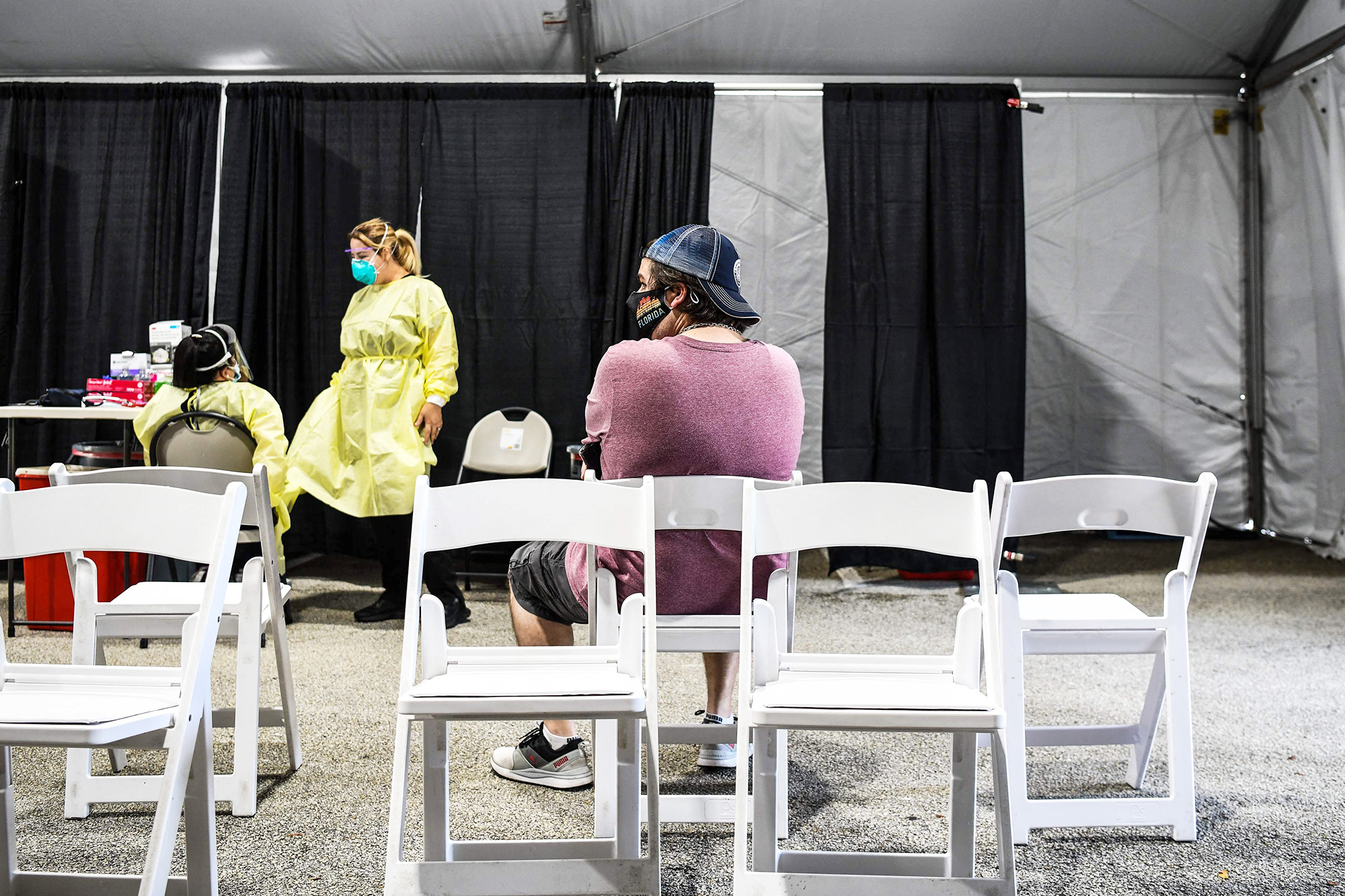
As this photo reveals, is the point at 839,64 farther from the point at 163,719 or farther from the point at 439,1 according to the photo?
the point at 163,719

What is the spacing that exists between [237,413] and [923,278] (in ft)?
9.72

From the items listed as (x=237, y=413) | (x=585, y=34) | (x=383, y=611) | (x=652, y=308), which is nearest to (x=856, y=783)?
(x=652, y=308)

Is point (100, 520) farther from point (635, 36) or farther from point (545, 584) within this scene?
point (635, 36)

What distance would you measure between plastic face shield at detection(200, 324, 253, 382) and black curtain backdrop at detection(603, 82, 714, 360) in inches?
64.3

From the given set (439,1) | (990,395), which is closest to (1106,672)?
(990,395)

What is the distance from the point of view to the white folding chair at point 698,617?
1961 millimetres

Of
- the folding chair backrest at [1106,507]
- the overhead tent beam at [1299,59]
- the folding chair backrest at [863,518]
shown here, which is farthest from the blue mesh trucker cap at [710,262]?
the overhead tent beam at [1299,59]

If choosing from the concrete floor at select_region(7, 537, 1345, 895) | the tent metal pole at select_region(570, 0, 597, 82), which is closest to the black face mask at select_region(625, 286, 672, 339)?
the concrete floor at select_region(7, 537, 1345, 895)

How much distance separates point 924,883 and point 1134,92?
4888 millimetres

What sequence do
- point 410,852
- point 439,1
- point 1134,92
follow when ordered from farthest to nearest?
1. point 1134,92
2. point 439,1
3. point 410,852

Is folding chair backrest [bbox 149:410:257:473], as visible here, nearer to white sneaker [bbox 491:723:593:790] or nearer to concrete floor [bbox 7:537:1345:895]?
concrete floor [bbox 7:537:1345:895]

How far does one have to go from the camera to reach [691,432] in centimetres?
204

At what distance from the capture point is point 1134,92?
5352 mm

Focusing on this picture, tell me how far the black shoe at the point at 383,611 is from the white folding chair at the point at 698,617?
202cm
